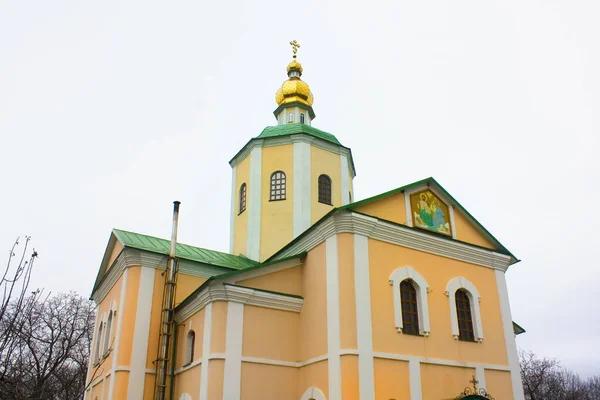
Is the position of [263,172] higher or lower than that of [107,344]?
higher

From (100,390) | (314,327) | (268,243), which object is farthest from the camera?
(268,243)

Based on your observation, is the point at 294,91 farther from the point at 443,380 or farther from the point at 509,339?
the point at 443,380

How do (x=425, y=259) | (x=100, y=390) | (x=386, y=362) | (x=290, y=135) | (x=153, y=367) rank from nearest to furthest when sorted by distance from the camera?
1. (x=386, y=362)
2. (x=425, y=259)
3. (x=153, y=367)
4. (x=100, y=390)
5. (x=290, y=135)

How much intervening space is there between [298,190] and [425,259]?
234 inches

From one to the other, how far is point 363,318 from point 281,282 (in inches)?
101

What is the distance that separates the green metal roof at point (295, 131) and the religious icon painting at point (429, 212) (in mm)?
6010

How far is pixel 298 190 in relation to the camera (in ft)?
57.6

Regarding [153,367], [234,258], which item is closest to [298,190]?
[234,258]

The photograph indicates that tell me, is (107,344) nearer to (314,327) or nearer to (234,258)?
(234,258)

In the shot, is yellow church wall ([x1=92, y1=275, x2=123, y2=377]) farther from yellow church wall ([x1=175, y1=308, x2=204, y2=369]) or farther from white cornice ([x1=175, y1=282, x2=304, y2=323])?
white cornice ([x1=175, y1=282, x2=304, y2=323])

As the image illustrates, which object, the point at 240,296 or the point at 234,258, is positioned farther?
the point at 234,258

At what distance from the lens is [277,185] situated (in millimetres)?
17969

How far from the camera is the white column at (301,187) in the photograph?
17078 millimetres

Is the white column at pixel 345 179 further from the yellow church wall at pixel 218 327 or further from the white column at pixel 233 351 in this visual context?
the yellow church wall at pixel 218 327
